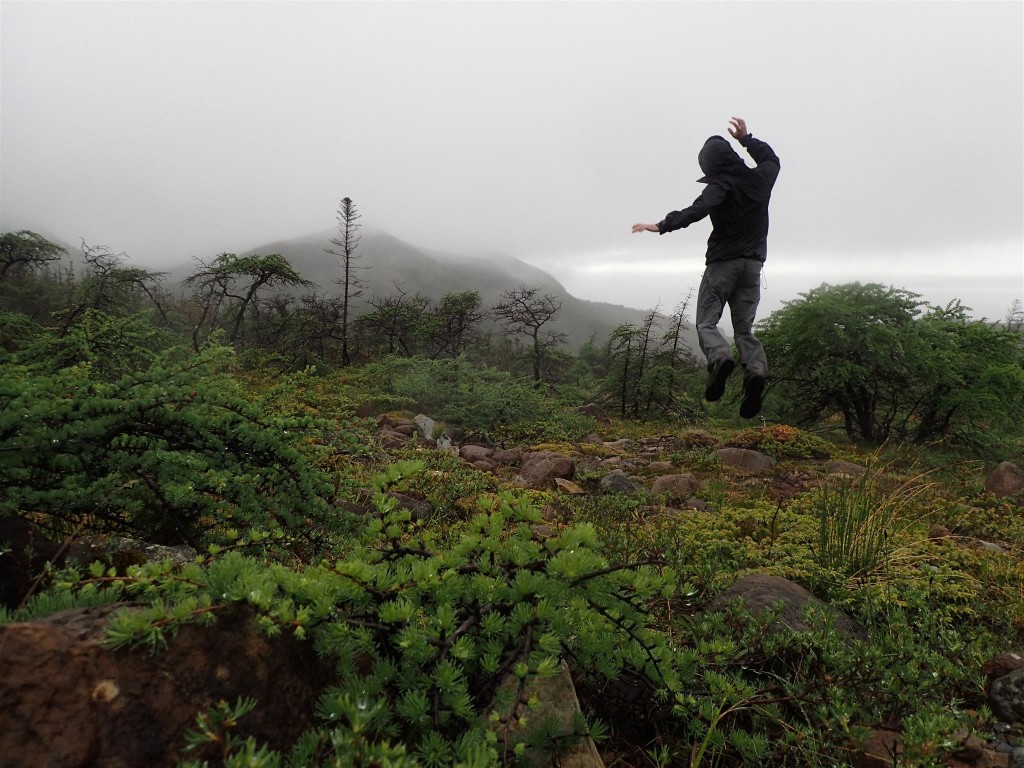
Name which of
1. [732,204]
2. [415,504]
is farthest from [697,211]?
[415,504]

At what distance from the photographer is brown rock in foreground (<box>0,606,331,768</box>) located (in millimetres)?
1038

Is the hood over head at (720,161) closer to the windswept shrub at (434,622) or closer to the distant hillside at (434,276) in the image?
the windswept shrub at (434,622)

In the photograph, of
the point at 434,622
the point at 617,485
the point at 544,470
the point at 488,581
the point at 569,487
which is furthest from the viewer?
the point at 544,470

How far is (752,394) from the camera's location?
17.7 feet

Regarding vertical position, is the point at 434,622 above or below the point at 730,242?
below

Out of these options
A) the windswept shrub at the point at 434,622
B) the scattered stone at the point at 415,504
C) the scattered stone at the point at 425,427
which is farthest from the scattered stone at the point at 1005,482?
the scattered stone at the point at 425,427

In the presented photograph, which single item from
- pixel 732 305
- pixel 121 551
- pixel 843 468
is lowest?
pixel 843 468

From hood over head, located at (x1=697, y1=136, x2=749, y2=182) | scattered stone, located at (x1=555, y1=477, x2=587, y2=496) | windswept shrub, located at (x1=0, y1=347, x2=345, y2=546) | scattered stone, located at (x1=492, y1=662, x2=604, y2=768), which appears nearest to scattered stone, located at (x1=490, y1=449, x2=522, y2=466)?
scattered stone, located at (x1=555, y1=477, x2=587, y2=496)

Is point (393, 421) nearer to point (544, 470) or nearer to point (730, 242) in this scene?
point (544, 470)

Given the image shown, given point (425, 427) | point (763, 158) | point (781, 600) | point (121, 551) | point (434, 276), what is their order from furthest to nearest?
1. point (434, 276)
2. point (425, 427)
3. point (763, 158)
4. point (781, 600)
5. point (121, 551)

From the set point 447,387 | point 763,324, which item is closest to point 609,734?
point 447,387

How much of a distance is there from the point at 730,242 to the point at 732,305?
71 cm

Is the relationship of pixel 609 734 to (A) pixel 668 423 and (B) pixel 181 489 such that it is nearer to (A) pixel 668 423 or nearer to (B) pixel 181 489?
(B) pixel 181 489

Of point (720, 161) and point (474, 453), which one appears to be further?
point (474, 453)
